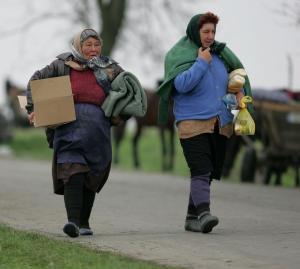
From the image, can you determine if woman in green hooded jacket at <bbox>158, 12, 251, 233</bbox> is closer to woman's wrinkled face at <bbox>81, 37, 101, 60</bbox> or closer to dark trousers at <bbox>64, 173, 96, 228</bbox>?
woman's wrinkled face at <bbox>81, 37, 101, 60</bbox>

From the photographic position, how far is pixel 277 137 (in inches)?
733

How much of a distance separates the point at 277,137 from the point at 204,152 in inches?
330

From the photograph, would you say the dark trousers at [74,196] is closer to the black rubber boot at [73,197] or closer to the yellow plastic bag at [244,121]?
the black rubber boot at [73,197]

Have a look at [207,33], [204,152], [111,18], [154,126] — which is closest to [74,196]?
[204,152]

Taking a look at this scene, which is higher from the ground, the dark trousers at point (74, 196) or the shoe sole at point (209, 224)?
the dark trousers at point (74, 196)

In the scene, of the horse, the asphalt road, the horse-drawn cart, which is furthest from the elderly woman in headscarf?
the horse

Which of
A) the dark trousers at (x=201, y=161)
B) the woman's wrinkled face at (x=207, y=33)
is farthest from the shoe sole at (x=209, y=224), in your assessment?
the woman's wrinkled face at (x=207, y=33)

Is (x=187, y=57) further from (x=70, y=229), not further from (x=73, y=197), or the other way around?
(x=70, y=229)

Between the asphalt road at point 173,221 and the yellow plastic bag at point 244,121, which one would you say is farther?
the yellow plastic bag at point 244,121

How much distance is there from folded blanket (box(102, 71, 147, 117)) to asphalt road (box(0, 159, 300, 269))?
3.41 ft

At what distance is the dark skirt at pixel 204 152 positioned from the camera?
10344 mm

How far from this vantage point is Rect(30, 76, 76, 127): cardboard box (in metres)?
9.91

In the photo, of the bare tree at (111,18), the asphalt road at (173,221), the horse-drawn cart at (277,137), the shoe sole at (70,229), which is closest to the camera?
the asphalt road at (173,221)

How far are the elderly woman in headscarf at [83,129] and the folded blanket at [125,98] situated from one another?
0.20ft
